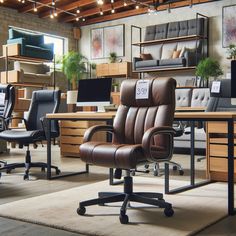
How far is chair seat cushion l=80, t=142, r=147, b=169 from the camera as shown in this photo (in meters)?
2.55

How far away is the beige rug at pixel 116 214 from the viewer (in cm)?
244

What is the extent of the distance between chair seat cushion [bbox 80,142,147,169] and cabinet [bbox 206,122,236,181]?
1537mm

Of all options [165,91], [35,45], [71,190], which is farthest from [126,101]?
[35,45]

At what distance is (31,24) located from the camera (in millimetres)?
10430

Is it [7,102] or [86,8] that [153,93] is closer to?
[7,102]

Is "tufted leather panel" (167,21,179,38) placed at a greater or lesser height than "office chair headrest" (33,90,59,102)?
greater

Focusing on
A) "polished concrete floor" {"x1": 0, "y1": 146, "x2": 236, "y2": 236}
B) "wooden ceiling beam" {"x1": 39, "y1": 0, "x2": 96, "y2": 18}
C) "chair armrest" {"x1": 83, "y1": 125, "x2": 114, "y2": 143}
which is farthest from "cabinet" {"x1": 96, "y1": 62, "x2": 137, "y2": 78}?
"chair armrest" {"x1": 83, "y1": 125, "x2": 114, "y2": 143}

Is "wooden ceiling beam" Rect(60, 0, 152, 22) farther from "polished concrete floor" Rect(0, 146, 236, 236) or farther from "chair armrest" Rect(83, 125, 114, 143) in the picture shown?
"chair armrest" Rect(83, 125, 114, 143)

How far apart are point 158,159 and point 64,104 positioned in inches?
256

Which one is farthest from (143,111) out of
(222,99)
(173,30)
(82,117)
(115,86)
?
(115,86)

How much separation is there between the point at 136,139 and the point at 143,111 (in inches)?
8.6

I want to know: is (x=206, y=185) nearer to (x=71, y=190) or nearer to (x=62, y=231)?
(x=71, y=190)

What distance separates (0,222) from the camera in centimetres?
264

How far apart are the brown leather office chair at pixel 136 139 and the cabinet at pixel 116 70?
6.67 metres
